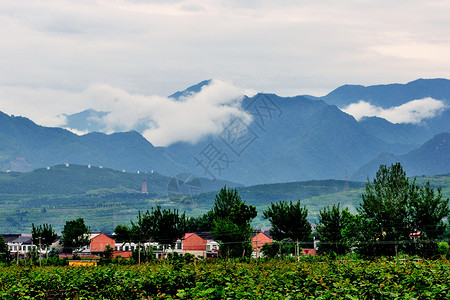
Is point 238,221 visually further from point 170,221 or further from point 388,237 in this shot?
point 388,237

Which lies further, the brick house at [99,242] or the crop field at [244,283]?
the brick house at [99,242]

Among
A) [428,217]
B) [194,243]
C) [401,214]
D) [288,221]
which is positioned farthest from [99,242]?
[428,217]

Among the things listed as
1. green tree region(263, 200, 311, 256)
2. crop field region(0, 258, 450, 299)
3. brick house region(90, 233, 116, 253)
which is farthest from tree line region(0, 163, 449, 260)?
brick house region(90, 233, 116, 253)

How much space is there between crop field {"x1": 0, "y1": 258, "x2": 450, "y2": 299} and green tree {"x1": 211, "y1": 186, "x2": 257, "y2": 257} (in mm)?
43099

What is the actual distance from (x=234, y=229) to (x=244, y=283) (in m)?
50.7

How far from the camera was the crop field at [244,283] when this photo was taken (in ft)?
42.2

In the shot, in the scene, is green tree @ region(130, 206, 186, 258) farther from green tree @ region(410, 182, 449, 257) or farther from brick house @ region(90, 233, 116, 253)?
brick house @ region(90, 233, 116, 253)

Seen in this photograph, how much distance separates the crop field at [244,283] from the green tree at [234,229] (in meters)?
43.1

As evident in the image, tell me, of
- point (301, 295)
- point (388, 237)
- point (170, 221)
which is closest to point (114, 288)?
point (301, 295)

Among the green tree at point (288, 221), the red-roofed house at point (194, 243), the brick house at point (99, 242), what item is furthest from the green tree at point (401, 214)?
the brick house at point (99, 242)

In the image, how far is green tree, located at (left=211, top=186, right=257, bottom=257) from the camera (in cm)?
→ 6469

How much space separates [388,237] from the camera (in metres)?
55.2

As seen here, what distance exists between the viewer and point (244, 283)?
48.8ft

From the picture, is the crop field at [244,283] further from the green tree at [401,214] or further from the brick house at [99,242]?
the brick house at [99,242]
